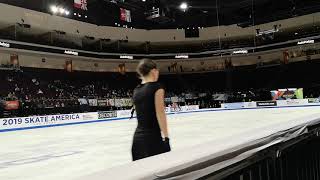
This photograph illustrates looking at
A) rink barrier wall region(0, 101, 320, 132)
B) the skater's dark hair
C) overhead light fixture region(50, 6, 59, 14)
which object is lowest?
rink barrier wall region(0, 101, 320, 132)

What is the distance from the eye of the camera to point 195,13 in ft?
104

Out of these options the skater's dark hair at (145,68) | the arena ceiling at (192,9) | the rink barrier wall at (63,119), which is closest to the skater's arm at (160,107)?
the skater's dark hair at (145,68)

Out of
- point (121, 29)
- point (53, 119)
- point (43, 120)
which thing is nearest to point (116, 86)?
point (121, 29)

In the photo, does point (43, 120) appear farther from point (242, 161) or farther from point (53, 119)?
point (242, 161)

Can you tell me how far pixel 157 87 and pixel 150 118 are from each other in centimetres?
25

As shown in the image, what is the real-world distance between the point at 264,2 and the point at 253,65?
8.37 m

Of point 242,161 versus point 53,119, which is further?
point 53,119

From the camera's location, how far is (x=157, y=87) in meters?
2.84

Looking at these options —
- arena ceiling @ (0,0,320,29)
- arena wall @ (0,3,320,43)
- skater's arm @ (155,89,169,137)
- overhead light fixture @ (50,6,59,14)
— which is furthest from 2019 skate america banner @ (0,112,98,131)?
skater's arm @ (155,89,169,137)

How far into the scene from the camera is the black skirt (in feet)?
9.30

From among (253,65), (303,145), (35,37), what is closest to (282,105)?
(253,65)

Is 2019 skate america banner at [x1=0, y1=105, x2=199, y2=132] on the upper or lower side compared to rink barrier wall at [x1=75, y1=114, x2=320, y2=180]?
lower

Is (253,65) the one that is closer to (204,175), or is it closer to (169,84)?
(169,84)

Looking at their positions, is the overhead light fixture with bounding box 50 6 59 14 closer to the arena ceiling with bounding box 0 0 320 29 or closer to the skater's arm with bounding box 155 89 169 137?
the arena ceiling with bounding box 0 0 320 29
